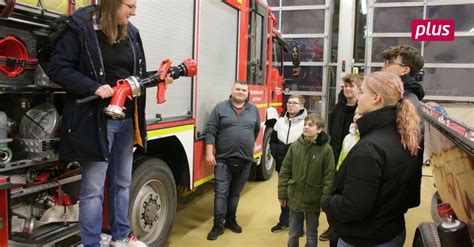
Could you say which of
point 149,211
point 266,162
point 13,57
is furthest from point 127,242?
point 266,162

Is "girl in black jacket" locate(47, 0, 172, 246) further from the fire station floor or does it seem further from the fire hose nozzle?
the fire station floor

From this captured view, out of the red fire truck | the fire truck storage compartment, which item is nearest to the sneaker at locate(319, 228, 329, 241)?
the red fire truck

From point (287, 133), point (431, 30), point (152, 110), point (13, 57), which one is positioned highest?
point (431, 30)

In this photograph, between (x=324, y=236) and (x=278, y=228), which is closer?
(x=324, y=236)

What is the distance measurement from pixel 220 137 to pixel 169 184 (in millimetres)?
804

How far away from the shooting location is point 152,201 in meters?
3.87

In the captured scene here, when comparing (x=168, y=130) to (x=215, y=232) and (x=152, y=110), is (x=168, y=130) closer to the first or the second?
(x=152, y=110)

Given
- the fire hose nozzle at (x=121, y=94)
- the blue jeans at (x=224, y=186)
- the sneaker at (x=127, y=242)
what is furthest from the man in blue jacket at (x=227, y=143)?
the fire hose nozzle at (x=121, y=94)

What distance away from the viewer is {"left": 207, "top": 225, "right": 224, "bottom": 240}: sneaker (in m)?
4.57

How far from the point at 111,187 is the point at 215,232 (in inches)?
69.5

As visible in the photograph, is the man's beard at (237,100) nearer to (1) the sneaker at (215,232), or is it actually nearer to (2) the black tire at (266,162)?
(1) the sneaker at (215,232)

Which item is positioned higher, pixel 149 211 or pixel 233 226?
pixel 149 211

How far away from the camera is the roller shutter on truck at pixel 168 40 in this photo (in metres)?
3.48

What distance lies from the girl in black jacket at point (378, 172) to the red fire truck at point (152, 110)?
1.68 meters
